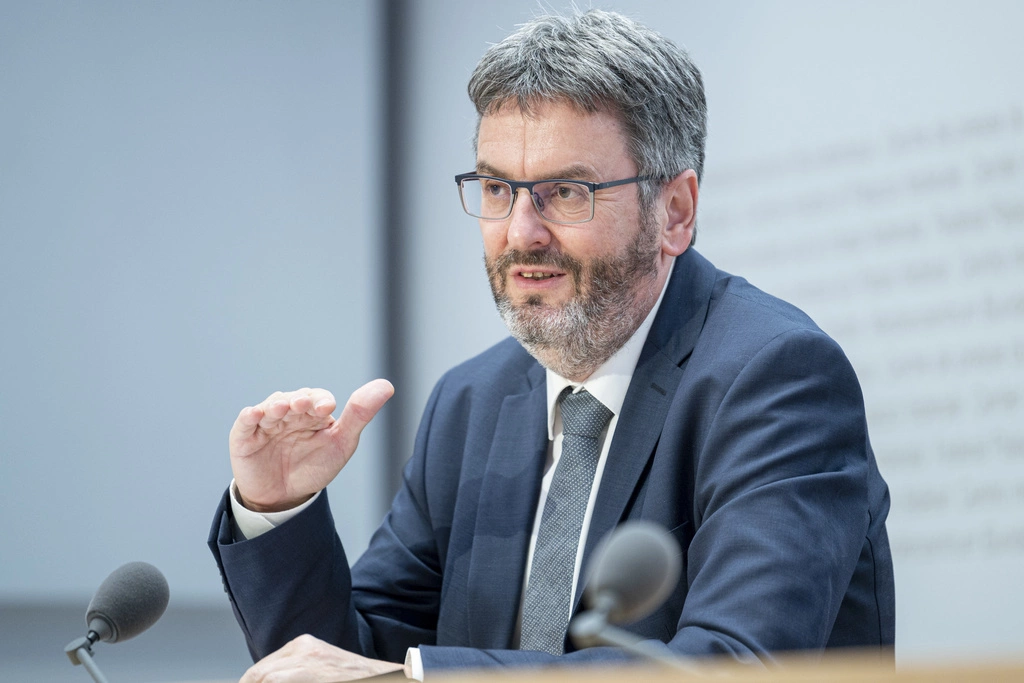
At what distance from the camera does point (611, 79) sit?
1.88 m

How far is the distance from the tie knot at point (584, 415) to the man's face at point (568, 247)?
0.05 metres

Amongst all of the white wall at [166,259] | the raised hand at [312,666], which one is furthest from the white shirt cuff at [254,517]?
the white wall at [166,259]

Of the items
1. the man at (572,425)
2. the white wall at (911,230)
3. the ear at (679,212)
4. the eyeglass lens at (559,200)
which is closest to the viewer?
the man at (572,425)

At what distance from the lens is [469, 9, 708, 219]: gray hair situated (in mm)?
1888

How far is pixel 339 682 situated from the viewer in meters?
1.47

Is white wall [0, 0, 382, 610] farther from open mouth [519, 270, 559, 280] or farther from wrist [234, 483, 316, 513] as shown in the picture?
open mouth [519, 270, 559, 280]

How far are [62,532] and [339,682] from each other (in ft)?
8.02

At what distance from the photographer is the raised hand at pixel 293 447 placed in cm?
181

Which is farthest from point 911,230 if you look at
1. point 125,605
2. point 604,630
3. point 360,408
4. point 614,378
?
point 125,605

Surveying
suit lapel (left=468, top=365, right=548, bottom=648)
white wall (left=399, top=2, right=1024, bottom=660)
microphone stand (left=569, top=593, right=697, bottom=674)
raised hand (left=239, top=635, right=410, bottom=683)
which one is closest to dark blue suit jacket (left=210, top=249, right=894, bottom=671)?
suit lapel (left=468, top=365, right=548, bottom=648)

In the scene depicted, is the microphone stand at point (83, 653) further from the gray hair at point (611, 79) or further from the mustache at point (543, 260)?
the gray hair at point (611, 79)

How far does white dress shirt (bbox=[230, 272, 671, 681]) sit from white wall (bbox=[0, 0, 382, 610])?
1.93m

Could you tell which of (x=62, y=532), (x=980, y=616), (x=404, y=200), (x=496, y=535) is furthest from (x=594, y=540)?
(x=404, y=200)

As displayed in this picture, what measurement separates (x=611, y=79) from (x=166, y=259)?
2.45 meters
